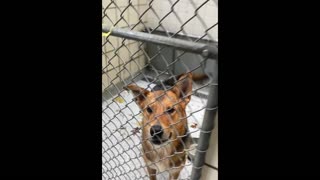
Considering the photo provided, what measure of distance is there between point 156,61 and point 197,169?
3.10m

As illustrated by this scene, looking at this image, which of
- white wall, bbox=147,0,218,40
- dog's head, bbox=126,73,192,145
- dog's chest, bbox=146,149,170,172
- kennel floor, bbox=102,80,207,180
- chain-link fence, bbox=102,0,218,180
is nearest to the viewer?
chain-link fence, bbox=102,0,218,180

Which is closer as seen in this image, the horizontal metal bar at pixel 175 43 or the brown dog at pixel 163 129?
the horizontal metal bar at pixel 175 43

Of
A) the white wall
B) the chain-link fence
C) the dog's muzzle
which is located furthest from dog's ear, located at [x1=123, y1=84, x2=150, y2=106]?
the white wall

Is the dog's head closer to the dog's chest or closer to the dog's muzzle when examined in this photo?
the dog's muzzle

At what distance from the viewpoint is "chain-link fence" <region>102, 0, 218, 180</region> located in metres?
0.93

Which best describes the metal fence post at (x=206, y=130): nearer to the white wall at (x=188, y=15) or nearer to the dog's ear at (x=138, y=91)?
the dog's ear at (x=138, y=91)

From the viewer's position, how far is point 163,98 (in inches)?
82.1

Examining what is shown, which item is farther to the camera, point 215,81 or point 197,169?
point 197,169

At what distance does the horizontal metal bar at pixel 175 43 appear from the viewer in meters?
0.81

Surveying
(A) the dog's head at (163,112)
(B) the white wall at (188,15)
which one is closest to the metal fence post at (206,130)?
(A) the dog's head at (163,112)
